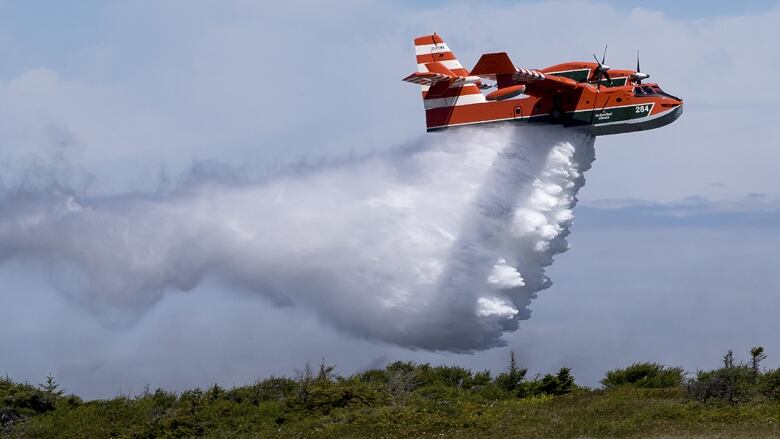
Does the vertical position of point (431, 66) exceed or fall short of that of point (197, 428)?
it exceeds it

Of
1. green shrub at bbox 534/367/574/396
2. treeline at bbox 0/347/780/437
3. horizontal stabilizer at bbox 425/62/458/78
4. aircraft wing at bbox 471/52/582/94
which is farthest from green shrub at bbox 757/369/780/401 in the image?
horizontal stabilizer at bbox 425/62/458/78

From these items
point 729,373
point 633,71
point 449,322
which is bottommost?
point 729,373

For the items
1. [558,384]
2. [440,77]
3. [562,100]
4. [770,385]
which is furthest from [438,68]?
[770,385]

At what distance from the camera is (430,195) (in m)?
43.1

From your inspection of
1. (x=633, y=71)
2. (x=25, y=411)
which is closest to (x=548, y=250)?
(x=633, y=71)

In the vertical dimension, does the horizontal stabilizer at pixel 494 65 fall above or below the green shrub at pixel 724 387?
above

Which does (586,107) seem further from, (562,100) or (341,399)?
(341,399)

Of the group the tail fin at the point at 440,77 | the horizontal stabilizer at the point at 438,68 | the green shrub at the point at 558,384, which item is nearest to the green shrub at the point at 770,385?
the green shrub at the point at 558,384

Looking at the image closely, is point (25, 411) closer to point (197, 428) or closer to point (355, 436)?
point (197, 428)

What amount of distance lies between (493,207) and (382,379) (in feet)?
24.6

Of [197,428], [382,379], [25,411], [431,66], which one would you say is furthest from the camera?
[431,66]

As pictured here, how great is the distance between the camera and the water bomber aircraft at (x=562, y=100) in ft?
139

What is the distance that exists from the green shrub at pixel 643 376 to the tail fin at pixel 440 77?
11.8 metres

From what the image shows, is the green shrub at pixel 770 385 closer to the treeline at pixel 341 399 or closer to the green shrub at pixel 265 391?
the treeline at pixel 341 399
